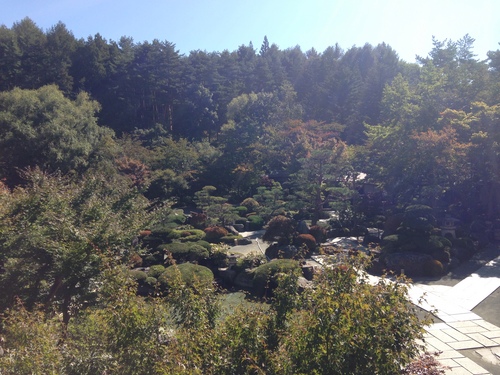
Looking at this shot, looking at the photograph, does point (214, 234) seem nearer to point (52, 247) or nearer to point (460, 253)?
point (460, 253)

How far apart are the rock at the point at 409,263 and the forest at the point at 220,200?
0.06 m

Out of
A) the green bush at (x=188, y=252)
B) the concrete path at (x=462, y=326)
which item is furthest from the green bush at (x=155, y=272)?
the concrete path at (x=462, y=326)

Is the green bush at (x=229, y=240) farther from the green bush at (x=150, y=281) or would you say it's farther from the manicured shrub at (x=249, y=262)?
the green bush at (x=150, y=281)

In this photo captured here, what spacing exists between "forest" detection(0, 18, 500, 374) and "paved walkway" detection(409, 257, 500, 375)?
119 cm

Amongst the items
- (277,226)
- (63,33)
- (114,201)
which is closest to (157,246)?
(114,201)

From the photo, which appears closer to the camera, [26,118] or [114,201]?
[114,201]

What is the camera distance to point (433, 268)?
1142 centimetres

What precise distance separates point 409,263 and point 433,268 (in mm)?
629

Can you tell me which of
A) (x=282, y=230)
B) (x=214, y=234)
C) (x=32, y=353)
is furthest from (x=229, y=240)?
(x=32, y=353)

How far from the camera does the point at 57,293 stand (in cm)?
701

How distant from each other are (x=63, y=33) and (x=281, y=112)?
20187 millimetres

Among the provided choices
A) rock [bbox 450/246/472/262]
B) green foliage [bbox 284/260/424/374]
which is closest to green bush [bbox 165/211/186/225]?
rock [bbox 450/246/472/262]

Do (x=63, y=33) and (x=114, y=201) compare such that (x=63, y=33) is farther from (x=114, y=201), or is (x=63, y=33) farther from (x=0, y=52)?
(x=114, y=201)

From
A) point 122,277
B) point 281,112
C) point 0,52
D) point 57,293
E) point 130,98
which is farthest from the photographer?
point 130,98
